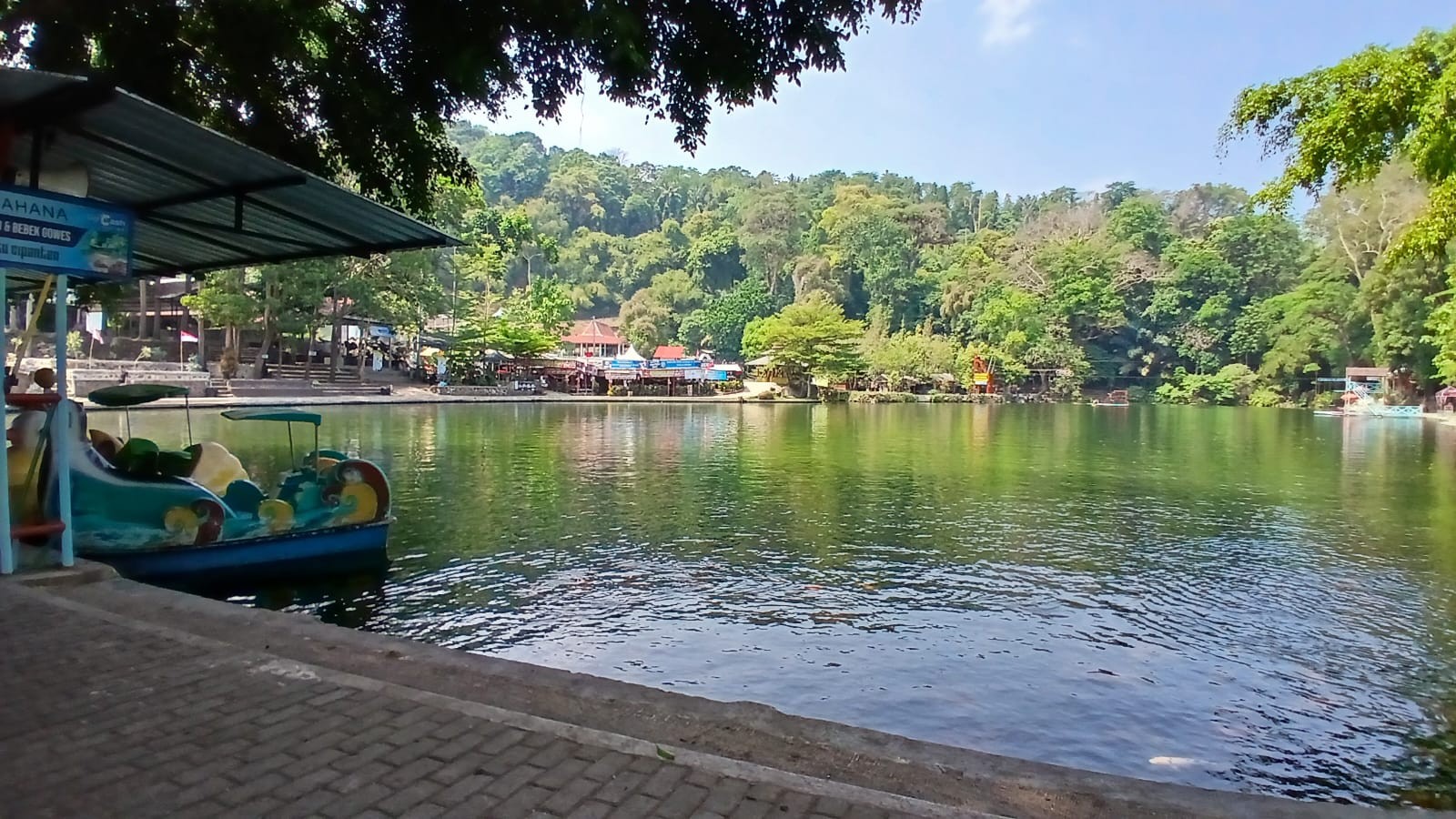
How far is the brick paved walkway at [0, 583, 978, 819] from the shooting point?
2.66 metres

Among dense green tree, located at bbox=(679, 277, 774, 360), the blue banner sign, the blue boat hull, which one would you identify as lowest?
the blue boat hull

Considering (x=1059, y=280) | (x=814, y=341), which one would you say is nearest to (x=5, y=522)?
(x=814, y=341)

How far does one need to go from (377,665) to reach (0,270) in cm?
327

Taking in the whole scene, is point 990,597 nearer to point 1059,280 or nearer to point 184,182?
point 184,182

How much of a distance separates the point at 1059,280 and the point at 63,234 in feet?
213

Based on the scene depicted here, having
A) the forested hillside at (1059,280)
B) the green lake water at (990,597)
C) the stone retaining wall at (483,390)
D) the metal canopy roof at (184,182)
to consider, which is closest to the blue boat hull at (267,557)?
the green lake water at (990,597)

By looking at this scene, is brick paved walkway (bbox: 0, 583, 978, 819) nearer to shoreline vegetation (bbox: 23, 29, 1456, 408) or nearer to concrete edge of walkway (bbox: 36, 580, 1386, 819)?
concrete edge of walkway (bbox: 36, 580, 1386, 819)

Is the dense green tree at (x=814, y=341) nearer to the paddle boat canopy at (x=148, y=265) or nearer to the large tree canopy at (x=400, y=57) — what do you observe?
the paddle boat canopy at (x=148, y=265)

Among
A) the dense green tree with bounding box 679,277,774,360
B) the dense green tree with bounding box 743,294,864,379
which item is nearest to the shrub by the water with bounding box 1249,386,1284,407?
the dense green tree with bounding box 743,294,864,379

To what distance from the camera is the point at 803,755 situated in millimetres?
3238

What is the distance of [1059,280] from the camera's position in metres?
63.6

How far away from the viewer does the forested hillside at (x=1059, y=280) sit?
52.2m

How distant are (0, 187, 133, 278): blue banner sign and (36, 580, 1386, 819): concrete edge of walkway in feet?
6.49

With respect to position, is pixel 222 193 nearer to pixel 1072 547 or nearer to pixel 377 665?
pixel 377 665
